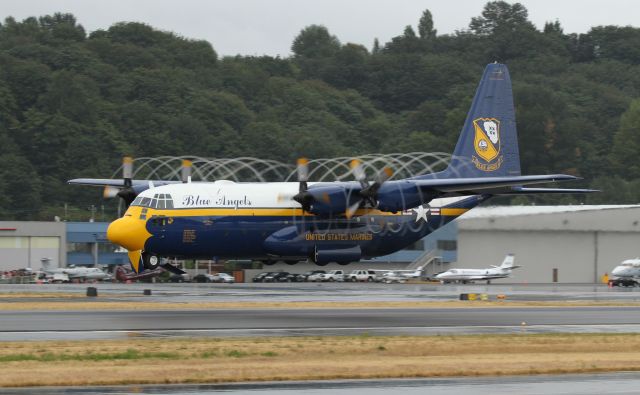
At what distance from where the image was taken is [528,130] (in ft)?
453

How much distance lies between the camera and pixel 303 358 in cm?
3144

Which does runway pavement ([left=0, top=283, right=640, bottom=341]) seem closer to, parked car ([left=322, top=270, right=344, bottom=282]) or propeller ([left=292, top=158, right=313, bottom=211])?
propeller ([left=292, top=158, right=313, bottom=211])

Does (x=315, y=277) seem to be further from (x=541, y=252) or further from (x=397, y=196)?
(x=397, y=196)

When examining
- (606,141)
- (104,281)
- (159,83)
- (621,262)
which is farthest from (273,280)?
(606,141)

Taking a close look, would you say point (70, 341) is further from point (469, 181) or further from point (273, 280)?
point (273, 280)

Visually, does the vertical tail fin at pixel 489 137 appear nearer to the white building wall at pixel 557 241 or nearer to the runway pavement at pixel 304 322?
the runway pavement at pixel 304 322

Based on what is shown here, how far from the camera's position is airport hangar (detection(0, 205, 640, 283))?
9388cm

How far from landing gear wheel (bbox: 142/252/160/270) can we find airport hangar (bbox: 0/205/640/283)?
127 ft

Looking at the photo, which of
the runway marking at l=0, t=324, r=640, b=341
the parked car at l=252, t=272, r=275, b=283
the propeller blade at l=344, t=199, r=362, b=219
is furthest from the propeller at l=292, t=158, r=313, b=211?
the parked car at l=252, t=272, r=275, b=283

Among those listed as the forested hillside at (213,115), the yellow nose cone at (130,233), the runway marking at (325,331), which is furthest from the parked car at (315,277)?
the runway marking at (325,331)

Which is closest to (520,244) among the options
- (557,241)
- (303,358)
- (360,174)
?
(557,241)

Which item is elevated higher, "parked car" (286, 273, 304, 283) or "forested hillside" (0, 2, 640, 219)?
"forested hillside" (0, 2, 640, 219)

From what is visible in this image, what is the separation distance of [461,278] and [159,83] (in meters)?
77.7

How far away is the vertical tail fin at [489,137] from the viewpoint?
60.7m
